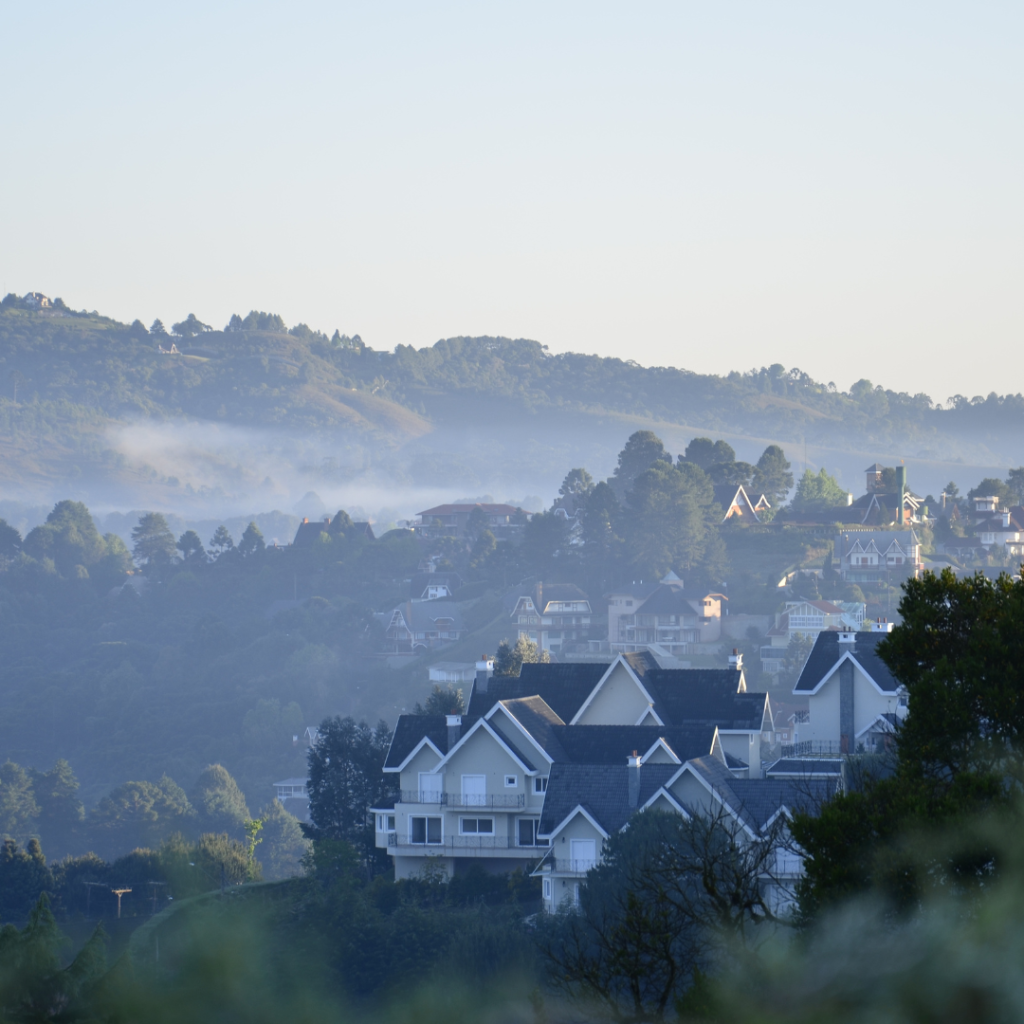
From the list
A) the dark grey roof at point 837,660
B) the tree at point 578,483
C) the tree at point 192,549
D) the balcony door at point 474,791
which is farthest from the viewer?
the tree at point 192,549

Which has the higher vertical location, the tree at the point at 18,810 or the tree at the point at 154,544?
the tree at the point at 154,544

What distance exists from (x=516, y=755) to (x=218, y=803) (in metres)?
61.9

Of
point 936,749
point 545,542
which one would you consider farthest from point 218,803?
point 936,749

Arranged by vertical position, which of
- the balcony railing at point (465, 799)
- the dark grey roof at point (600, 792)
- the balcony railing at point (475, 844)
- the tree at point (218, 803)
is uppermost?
the dark grey roof at point (600, 792)

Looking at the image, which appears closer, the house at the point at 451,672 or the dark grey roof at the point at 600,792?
the dark grey roof at the point at 600,792

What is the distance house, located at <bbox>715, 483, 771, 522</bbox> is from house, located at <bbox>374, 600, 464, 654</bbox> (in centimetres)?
2354

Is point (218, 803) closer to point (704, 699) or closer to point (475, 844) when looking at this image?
point (704, 699)

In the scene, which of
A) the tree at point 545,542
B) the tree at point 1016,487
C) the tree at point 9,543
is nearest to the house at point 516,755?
the tree at point 545,542

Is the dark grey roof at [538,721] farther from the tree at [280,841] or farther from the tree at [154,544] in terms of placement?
the tree at [154,544]

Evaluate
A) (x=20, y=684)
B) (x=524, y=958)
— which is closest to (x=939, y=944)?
(x=524, y=958)

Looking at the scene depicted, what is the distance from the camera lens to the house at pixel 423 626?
127 meters

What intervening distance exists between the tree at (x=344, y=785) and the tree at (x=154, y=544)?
124 metres

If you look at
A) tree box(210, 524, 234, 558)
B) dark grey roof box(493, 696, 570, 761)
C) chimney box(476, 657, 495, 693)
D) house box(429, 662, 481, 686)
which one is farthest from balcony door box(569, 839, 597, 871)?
tree box(210, 524, 234, 558)

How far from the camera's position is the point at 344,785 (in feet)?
137
